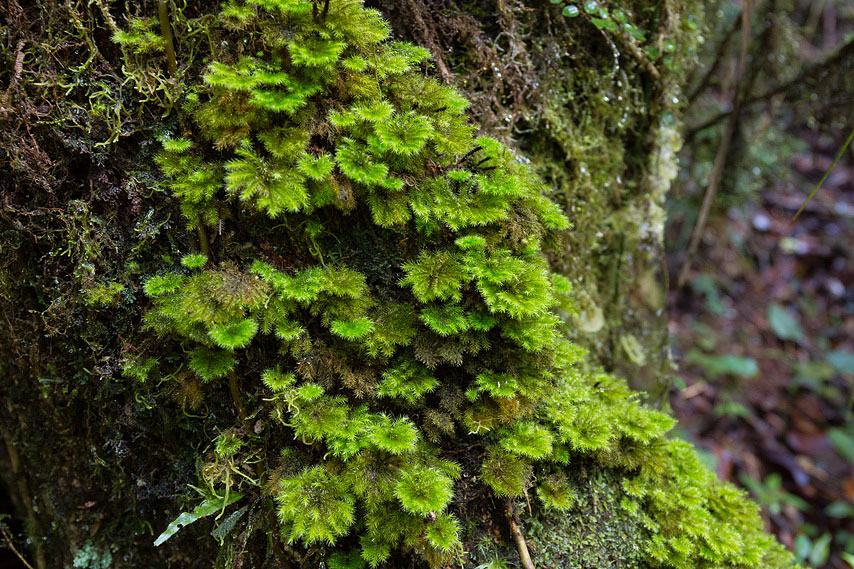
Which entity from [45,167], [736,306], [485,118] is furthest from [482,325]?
[736,306]

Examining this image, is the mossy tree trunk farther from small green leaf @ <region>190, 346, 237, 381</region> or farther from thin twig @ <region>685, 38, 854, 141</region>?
thin twig @ <region>685, 38, 854, 141</region>

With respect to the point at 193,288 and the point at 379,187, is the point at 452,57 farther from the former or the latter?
the point at 193,288

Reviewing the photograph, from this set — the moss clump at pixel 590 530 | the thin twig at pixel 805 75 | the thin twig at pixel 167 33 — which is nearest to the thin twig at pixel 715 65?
the thin twig at pixel 805 75

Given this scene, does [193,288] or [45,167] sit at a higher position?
[45,167]

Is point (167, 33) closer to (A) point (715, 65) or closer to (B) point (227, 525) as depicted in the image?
(B) point (227, 525)

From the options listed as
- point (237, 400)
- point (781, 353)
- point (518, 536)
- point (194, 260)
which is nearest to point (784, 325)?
point (781, 353)

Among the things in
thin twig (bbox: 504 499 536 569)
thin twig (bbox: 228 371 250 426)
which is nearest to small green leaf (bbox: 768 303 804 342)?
thin twig (bbox: 504 499 536 569)
